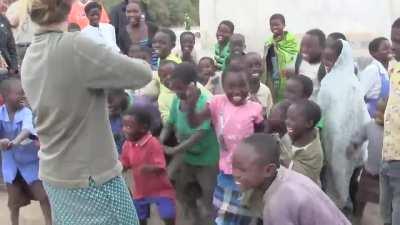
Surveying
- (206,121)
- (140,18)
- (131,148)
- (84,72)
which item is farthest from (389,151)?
(140,18)

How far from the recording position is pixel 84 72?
263 cm

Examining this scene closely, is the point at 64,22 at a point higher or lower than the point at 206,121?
higher

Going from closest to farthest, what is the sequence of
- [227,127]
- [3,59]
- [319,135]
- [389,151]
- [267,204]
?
[267,204]
[389,151]
[227,127]
[319,135]
[3,59]

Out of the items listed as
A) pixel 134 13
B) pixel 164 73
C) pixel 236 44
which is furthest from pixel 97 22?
pixel 164 73

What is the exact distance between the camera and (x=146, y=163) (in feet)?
14.2

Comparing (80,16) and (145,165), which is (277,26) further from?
(145,165)

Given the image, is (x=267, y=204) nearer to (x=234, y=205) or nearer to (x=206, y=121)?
(x=234, y=205)

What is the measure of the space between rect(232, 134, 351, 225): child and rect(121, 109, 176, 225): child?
172cm

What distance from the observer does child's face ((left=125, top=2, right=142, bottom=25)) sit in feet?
22.7

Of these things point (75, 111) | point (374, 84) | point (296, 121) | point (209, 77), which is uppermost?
point (75, 111)

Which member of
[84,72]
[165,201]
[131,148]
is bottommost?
[165,201]

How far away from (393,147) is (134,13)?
12.3 feet

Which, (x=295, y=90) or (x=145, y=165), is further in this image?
(x=295, y=90)

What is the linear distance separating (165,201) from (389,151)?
55.7 inches
